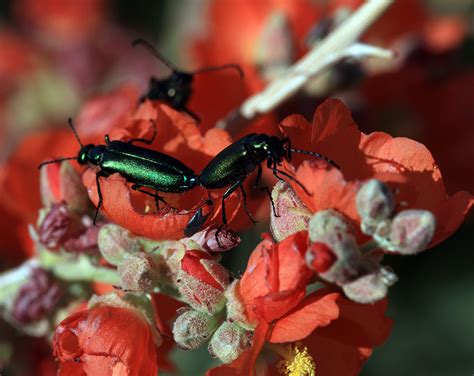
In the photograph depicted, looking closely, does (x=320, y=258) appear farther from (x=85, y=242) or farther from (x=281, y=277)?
(x=85, y=242)

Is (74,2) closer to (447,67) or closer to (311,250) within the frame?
(447,67)

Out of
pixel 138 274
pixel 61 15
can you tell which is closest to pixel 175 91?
pixel 138 274

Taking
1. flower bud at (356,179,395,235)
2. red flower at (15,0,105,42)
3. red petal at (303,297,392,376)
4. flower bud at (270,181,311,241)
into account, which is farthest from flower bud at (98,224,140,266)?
red flower at (15,0,105,42)

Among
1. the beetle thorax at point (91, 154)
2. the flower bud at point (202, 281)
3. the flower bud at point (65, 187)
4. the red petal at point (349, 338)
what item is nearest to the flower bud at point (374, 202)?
the red petal at point (349, 338)

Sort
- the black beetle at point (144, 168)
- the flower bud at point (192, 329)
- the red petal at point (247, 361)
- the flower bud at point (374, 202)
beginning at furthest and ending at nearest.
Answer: the black beetle at point (144, 168) < the flower bud at point (192, 329) < the red petal at point (247, 361) < the flower bud at point (374, 202)

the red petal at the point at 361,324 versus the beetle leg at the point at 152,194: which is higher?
the beetle leg at the point at 152,194

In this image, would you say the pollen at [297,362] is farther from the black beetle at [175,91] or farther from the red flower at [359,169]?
the black beetle at [175,91]
